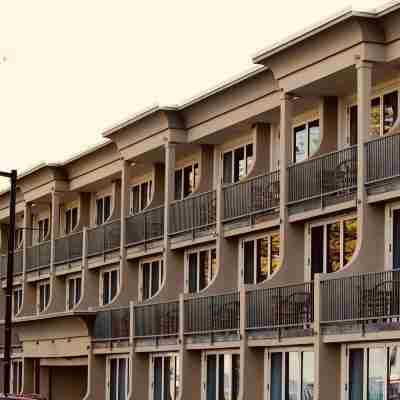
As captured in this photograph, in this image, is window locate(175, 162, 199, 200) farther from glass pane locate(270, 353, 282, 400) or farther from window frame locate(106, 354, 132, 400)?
glass pane locate(270, 353, 282, 400)

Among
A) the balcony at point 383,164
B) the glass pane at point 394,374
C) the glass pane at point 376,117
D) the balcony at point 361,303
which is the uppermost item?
the glass pane at point 376,117

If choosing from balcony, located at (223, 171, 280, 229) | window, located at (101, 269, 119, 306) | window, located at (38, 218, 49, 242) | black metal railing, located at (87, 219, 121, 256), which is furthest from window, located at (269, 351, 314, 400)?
window, located at (38, 218, 49, 242)

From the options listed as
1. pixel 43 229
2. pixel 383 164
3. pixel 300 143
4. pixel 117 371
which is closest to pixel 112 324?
pixel 117 371

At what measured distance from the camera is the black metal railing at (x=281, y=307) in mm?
33969

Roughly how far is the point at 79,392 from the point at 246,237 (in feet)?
64.0

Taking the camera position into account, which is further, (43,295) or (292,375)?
(43,295)

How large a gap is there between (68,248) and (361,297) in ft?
86.7

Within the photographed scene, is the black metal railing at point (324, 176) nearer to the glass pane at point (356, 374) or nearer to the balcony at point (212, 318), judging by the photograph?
the balcony at point (212, 318)

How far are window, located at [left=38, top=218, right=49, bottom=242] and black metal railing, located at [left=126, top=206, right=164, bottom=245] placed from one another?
15053mm

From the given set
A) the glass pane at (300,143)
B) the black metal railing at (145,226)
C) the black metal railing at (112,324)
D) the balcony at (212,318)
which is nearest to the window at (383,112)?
the glass pane at (300,143)

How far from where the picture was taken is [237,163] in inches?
1727

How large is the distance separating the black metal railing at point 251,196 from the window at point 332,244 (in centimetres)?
195

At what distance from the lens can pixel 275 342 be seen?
1400 inches

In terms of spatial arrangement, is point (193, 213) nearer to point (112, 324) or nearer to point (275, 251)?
point (275, 251)
